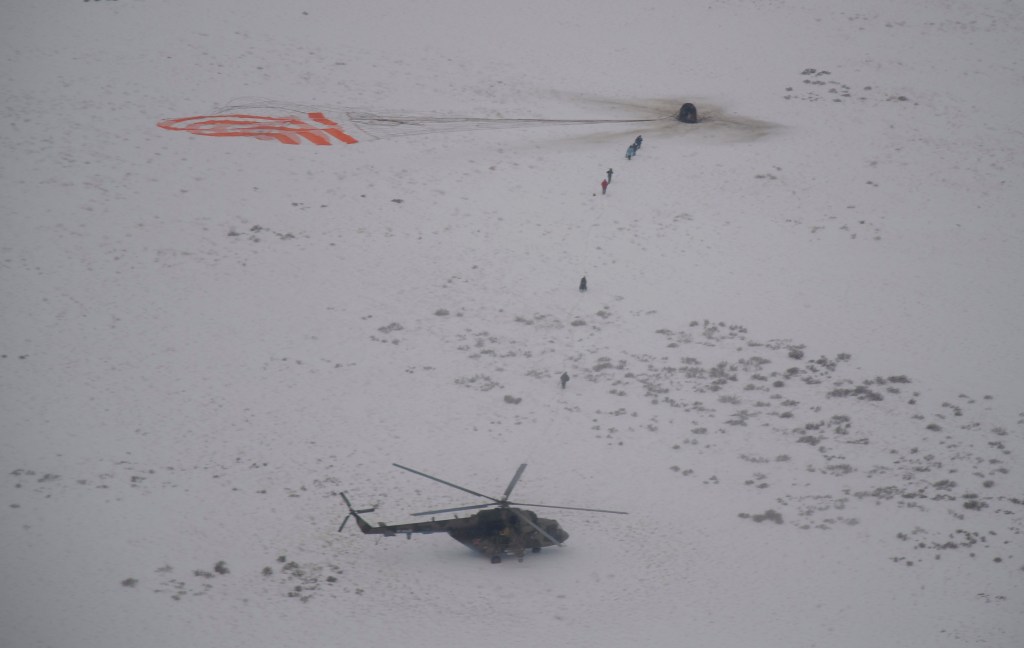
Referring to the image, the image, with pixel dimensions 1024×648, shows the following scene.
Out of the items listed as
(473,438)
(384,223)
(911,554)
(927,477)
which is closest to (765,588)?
(911,554)

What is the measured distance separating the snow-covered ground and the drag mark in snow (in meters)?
0.64

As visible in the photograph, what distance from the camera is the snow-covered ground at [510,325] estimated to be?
683 inches

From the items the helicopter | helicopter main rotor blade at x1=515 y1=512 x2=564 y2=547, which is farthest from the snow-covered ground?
helicopter main rotor blade at x1=515 y1=512 x2=564 y2=547

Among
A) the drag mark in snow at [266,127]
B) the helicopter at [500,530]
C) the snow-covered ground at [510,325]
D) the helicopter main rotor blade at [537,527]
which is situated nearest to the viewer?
the helicopter main rotor blade at [537,527]

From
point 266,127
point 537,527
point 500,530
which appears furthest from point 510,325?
point 266,127

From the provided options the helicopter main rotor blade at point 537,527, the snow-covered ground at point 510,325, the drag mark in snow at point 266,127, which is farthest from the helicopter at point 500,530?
the drag mark in snow at point 266,127

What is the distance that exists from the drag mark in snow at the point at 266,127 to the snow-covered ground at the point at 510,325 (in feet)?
2.11

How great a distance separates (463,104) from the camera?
37.5 metres

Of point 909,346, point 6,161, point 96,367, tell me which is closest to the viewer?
point 96,367

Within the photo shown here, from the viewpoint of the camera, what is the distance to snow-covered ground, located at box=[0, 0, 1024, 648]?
17.3 m

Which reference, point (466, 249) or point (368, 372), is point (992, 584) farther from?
point (466, 249)

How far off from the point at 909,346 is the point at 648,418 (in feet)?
28.4

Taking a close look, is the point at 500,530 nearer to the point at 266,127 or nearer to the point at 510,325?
the point at 510,325

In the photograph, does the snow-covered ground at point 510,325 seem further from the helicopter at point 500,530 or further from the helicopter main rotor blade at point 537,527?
the helicopter main rotor blade at point 537,527
